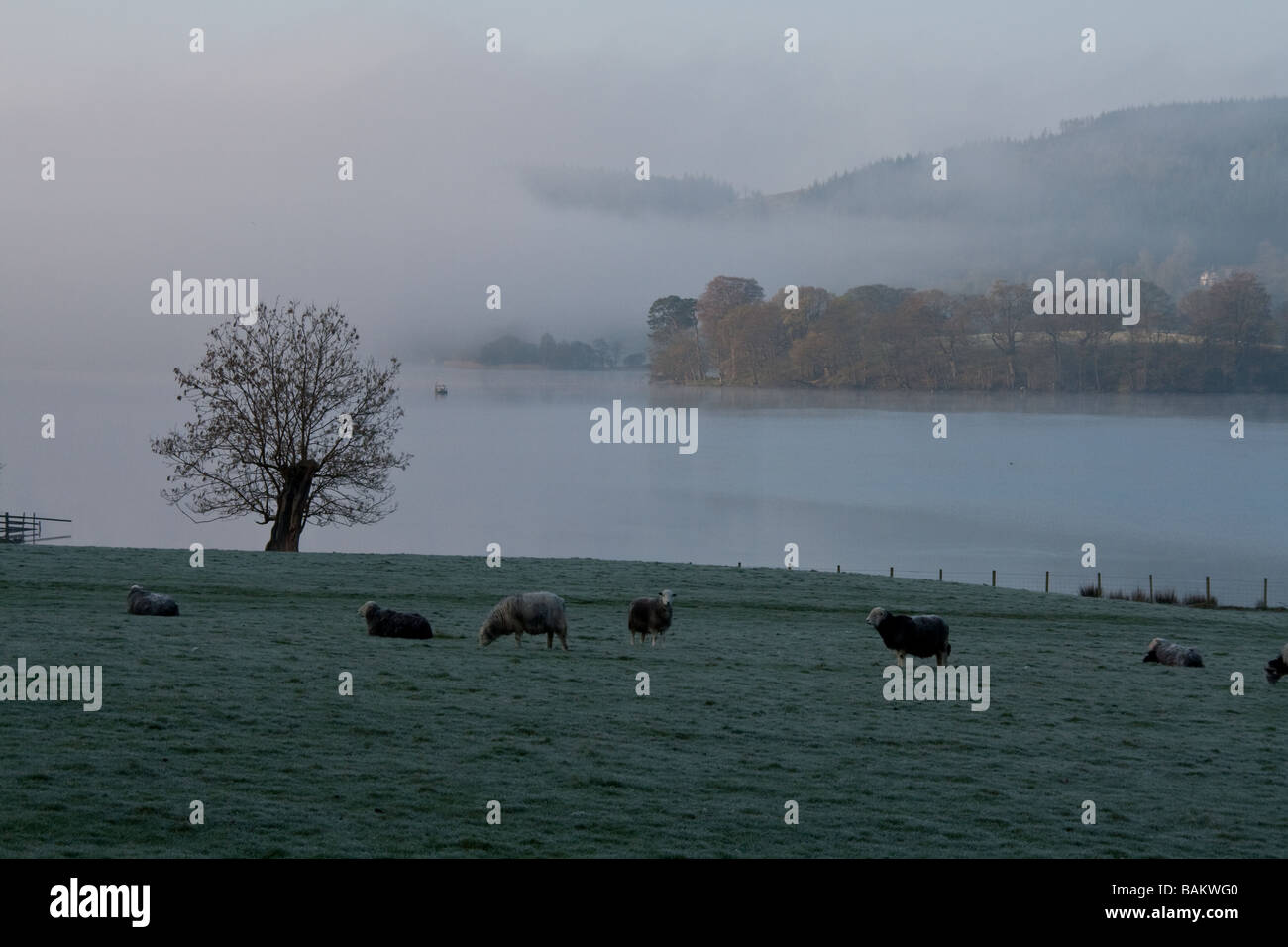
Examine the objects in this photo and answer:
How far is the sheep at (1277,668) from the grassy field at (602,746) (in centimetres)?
79

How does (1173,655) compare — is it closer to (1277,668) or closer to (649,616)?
(1277,668)

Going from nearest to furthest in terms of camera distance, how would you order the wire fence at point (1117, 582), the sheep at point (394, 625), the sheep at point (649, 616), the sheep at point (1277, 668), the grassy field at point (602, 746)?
1. the grassy field at point (602, 746)
2. the sheep at point (1277, 668)
3. the sheep at point (394, 625)
4. the sheep at point (649, 616)
5. the wire fence at point (1117, 582)

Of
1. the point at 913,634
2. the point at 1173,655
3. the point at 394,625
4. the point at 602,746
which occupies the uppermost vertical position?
the point at 394,625

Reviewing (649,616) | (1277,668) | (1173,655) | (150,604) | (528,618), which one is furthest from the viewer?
(150,604)

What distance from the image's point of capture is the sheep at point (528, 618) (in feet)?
88.2

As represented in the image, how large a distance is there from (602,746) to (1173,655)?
1792 cm

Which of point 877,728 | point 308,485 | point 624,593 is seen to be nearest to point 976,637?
point 624,593

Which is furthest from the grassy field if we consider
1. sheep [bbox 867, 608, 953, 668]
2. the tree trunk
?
the tree trunk

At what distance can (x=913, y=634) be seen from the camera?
87.5 ft

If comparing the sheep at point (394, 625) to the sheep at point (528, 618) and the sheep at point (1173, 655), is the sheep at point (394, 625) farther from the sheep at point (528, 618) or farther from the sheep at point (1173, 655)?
the sheep at point (1173, 655)

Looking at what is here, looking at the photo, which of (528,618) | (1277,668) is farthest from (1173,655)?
(528,618)

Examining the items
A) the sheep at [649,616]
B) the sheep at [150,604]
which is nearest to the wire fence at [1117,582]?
the sheep at [649,616]

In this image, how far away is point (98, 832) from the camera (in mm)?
12891

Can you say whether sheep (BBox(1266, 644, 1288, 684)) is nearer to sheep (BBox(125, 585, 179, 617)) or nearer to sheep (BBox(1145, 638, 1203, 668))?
sheep (BBox(1145, 638, 1203, 668))
